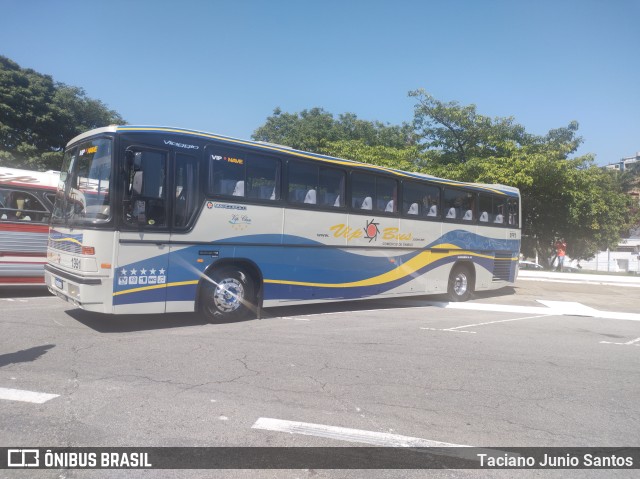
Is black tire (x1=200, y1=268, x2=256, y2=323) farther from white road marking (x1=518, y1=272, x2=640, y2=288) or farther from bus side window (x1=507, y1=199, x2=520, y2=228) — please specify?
white road marking (x1=518, y1=272, x2=640, y2=288)

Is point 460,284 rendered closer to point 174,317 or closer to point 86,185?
point 174,317

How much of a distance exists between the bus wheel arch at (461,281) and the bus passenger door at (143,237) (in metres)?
8.12

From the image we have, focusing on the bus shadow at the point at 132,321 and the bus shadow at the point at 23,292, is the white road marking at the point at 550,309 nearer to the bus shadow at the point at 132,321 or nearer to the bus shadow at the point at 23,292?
the bus shadow at the point at 132,321

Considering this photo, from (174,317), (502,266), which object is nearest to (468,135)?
(502,266)

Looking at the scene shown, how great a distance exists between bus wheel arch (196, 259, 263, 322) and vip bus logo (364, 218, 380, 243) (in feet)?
9.67

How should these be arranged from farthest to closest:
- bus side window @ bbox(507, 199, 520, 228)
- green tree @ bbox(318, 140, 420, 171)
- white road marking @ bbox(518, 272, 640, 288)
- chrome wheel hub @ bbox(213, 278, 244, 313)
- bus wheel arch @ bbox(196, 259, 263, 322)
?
green tree @ bbox(318, 140, 420, 171) < white road marking @ bbox(518, 272, 640, 288) < bus side window @ bbox(507, 199, 520, 228) < chrome wheel hub @ bbox(213, 278, 244, 313) < bus wheel arch @ bbox(196, 259, 263, 322)

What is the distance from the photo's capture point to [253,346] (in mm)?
6824

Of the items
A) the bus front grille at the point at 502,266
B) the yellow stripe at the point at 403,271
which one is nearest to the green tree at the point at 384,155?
the bus front grille at the point at 502,266

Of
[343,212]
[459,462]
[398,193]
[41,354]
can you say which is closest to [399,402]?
[459,462]

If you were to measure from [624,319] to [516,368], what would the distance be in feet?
22.1

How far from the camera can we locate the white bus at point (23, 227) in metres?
10.4

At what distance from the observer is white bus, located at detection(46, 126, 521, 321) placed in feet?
23.3

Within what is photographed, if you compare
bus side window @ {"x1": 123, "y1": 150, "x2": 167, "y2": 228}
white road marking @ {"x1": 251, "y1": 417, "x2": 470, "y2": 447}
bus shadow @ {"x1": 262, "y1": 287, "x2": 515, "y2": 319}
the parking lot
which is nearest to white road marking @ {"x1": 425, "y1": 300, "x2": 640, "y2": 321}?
bus shadow @ {"x1": 262, "y1": 287, "x2": 515, "y2": 319}

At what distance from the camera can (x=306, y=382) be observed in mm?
5254
